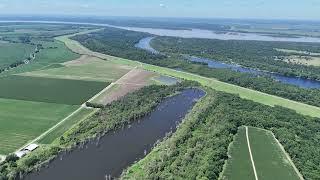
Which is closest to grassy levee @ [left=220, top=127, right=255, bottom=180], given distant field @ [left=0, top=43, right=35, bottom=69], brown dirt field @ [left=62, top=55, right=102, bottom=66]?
brown dirt field @ [left=62, top=55, right=102, bottom=66]

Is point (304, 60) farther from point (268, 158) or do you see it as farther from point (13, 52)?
point (13, 52)

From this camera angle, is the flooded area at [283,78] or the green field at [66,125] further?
the flooded area at [283,78]

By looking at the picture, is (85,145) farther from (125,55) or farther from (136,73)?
(125,55)

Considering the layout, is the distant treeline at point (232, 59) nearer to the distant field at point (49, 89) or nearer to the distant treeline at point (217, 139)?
the distant treeline at point (217, 139)

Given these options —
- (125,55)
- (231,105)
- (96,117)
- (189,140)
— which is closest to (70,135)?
(96,117)

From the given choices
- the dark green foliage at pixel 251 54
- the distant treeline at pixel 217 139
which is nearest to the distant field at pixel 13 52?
the dark green foliage at pixel 251 54

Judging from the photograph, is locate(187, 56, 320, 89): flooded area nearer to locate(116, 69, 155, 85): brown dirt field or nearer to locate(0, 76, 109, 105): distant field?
locate(116, 69, 155, 85): brown dirt field

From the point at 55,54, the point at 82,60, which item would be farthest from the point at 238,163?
the point at 55,54
